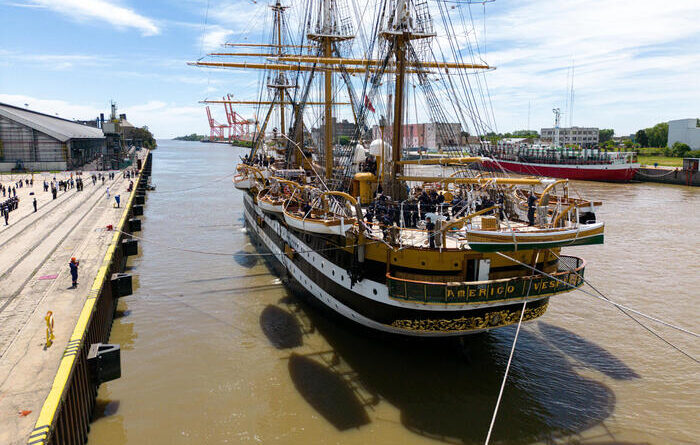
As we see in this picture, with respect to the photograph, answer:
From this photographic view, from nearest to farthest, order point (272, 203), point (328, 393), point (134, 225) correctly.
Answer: point (328, 393) < point (272, 203) < point (134, 225)

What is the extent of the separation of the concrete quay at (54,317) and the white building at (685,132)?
111 meters

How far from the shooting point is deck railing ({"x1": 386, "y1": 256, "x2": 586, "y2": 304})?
1135cm

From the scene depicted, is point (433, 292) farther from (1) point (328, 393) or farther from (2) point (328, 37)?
(2) point (328, 37)

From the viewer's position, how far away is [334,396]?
12070 mm

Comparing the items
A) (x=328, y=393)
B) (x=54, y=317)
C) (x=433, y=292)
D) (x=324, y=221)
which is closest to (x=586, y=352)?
(x=433, y=292)

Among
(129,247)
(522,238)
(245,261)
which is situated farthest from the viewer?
(245,261)

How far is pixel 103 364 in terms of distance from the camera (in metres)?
11.2

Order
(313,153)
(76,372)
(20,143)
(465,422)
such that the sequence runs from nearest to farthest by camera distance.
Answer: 1. (76,372)
2. (465,422)
3. (313,153)
4. (20,143)

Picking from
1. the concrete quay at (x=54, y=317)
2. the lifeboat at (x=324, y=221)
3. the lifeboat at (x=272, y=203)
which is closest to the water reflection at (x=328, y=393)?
the lifeboat at (x=324, y=221)

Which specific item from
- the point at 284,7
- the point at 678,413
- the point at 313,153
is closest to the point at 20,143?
the point at 284,7

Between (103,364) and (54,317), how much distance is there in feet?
7.82

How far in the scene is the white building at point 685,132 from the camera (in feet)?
312

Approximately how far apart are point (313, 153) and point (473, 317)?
1010 inches

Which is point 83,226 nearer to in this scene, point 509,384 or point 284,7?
point 509,384
